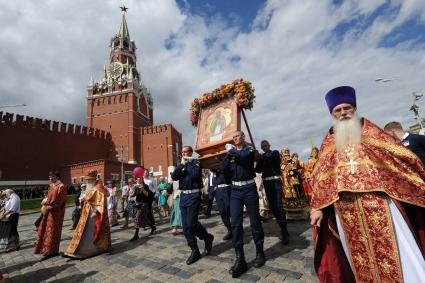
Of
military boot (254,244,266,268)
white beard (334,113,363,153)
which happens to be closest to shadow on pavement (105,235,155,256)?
military boot (254,244,266,268)

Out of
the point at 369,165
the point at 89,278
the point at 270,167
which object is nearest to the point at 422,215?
the point at 369,165

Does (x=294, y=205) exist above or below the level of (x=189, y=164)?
below

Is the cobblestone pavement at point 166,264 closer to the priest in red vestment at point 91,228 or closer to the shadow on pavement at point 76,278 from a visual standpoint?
the shadow on pavement at point 76,278

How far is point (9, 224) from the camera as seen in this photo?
701 cm

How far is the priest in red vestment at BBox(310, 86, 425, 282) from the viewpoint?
84.7 inches

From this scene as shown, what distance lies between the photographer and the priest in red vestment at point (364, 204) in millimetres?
2152

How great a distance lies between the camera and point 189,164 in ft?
17.2

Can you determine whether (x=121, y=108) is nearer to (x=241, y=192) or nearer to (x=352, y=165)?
(x=241, y=192)

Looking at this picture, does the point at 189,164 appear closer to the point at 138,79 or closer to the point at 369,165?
the point at 369,165

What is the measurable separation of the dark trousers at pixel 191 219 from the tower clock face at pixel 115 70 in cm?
5647

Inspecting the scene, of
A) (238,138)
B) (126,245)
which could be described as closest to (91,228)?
(126,245)

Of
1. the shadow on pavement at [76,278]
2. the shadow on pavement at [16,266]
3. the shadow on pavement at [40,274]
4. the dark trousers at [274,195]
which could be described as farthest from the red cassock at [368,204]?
the shadow on pavement at [16,266]

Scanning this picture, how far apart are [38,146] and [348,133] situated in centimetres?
4336

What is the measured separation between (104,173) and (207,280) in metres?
35.7
